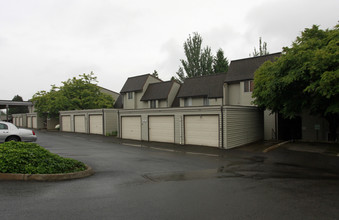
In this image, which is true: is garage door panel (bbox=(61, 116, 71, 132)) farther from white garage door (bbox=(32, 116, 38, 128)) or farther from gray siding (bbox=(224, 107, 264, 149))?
gray siding (bbox=(224, 107, 264, 149))

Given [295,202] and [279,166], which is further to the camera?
[279,166]

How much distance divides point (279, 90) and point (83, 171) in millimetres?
13000

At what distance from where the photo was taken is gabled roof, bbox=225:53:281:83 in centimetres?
2291

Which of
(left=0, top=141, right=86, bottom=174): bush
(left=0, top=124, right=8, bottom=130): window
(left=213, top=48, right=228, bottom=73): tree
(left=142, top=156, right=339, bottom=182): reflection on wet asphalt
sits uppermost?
(left=213, top=48, right=228, bottom=73): tree

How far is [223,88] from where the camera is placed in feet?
83.2

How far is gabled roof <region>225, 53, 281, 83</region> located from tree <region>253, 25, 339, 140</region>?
592 cm

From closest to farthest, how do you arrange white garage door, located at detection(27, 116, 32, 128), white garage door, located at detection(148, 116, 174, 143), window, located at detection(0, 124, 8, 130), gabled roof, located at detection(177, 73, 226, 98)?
window, located at detection(0, 124, 8, 130) → white garage door, located at detection(148, 116, 174, 143) → gabled roof, located at detection(177, 73, 226, 98) → white garage door, located at detection(27, 116, 32, 128)

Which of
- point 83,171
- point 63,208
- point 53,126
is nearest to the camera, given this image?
point 63,208

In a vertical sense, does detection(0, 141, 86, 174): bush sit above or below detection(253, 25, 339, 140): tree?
below

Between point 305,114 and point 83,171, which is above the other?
point 305,114

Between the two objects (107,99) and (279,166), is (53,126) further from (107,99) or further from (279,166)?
(279,166)

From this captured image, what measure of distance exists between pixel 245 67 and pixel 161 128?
40.6 feet

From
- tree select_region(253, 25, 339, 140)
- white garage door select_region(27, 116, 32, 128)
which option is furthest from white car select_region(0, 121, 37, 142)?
white garage door select_region(27, 116, 32, 128)

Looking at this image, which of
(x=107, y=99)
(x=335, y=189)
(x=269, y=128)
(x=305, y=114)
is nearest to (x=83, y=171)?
(x=335, y=189)
